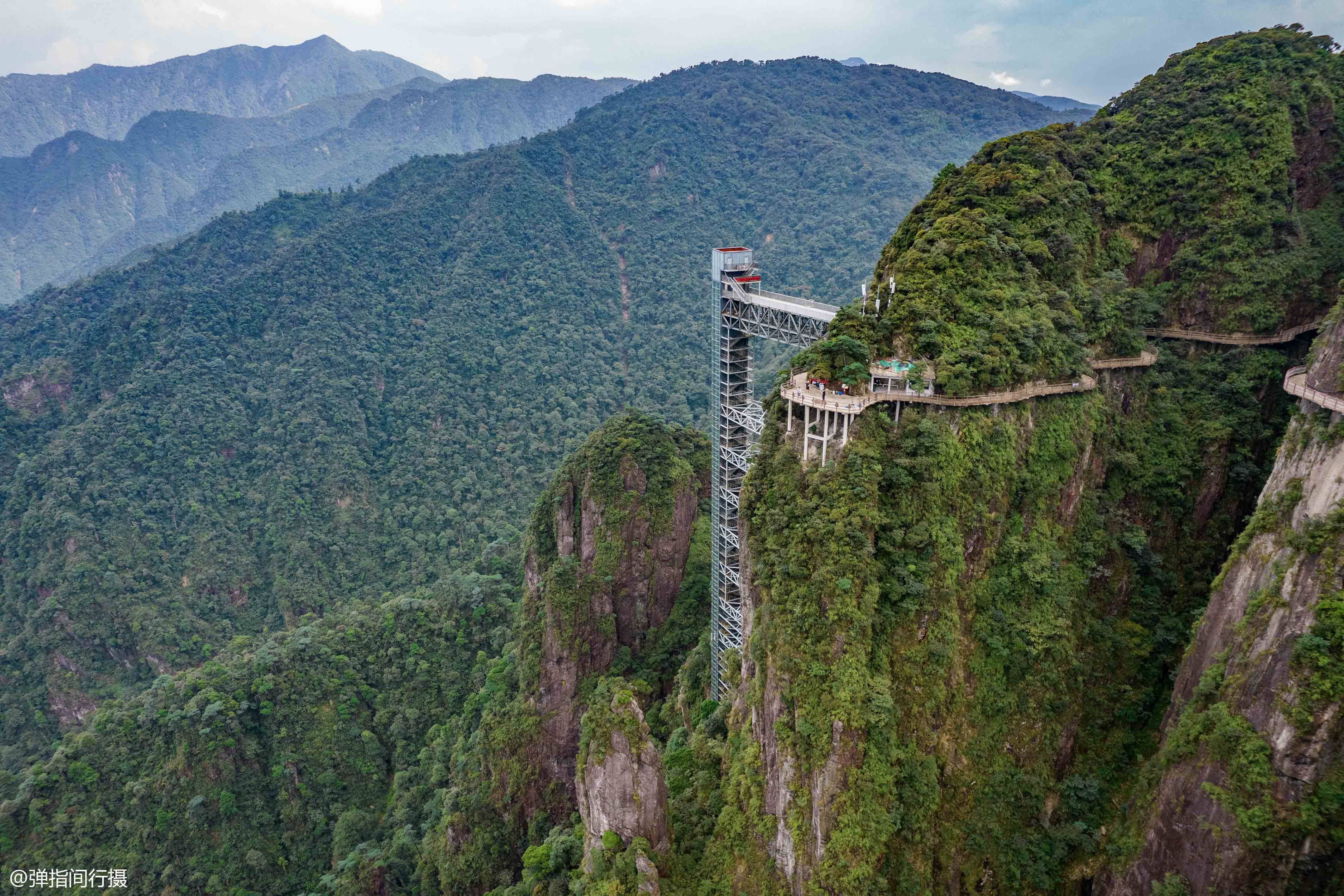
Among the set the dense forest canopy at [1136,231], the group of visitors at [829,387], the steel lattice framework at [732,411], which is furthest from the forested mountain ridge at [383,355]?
the dense forest canopy at [1136,231]

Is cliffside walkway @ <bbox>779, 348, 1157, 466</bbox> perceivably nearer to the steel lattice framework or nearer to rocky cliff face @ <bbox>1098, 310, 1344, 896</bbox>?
rocky cliff face @ <bbox>1098, 310, 1344, 896</bbox>

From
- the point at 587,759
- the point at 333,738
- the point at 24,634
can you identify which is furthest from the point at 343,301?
the point at 587,759

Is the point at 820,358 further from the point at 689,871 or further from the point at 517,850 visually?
the point at 517,850

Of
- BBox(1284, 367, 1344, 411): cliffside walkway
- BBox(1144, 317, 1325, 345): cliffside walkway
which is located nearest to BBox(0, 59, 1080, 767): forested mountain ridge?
BBox(1144, 317, 1325, 345): cliffside walkway

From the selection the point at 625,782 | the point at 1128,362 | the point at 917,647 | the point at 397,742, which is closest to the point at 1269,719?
the point at 917,647

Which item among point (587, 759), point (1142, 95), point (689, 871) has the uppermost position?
point (1142, 95)

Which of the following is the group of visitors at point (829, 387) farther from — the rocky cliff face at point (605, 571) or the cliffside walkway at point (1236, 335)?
the rocky cliff face at point (605, 571)
